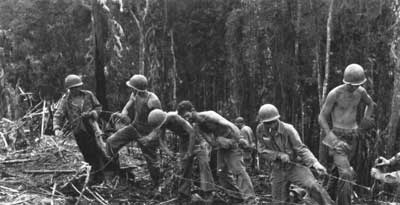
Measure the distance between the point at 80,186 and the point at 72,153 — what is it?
180 cm

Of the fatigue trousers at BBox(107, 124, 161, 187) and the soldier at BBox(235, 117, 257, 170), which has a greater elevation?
the fatigue trousers at BBox(107, 124, 161, 187)

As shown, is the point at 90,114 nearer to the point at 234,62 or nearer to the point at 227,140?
the point at 227,140

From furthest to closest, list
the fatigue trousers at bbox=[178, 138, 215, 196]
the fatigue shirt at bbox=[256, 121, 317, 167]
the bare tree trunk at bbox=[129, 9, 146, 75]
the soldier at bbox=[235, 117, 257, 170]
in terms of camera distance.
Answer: the bare tree trunk at bbox=[129, 9, 146, 75] < the soldier at bbox=[235, 117, 257, 170] < the fatigue trousers at bbox=[178, 138, 215, 196] < the fatigue shirt at bbox=[256, 121, 317, 167]

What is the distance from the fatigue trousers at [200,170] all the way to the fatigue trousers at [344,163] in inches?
72.8

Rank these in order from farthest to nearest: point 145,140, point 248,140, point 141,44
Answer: point 141,44 < point 248,140 < point 145,140

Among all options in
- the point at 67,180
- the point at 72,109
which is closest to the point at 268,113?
the point at 72,109

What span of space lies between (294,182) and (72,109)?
376 cm

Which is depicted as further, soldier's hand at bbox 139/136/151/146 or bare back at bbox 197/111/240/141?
soldier's hand at bbox 139/136/151/146

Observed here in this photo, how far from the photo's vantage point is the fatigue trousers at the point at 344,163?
678cm

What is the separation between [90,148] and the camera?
833cm

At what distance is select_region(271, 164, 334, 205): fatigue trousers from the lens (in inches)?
253

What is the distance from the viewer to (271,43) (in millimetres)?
15367

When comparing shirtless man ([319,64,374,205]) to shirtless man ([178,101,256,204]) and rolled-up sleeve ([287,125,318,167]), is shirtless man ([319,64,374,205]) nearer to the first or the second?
rolled-up sleeve ([287,125,318,167])

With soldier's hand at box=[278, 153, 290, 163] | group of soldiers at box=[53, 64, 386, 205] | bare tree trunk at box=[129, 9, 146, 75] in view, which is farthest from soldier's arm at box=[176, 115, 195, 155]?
bare tree trunk at box=[129, 9, 146, 75]
